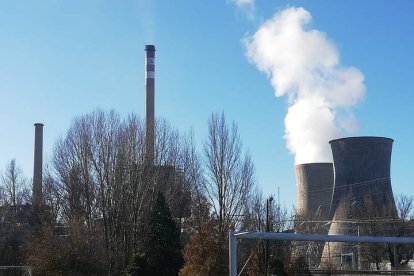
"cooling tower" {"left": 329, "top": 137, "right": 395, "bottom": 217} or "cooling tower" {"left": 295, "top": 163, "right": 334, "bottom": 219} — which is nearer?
"cooling tower" {"left": 329, "top": 137, "right": 395, "bottom": 217}

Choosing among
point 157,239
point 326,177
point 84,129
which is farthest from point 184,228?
point 326,177

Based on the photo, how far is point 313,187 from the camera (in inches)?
1834

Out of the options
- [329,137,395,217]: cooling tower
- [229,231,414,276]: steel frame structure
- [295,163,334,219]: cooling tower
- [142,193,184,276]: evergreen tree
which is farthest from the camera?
[295,163,334,219]: cooling tower

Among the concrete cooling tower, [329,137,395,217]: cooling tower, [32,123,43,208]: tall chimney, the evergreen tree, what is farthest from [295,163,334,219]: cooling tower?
the evergreen tree

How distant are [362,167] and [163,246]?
775 inches

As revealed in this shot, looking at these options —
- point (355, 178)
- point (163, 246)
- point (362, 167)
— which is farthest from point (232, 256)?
point (355, 178)

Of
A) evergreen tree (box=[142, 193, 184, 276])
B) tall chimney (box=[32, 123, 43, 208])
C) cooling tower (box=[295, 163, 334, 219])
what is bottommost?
evergreen tree (box=[142, 193, 184, 276])

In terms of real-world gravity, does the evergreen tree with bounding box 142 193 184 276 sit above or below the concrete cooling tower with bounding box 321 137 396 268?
below

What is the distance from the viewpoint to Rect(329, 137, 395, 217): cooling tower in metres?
38.4

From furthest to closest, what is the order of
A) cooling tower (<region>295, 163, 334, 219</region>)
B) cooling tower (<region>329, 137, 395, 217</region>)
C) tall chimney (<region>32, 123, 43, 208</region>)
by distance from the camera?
tall chimney (<region>32, 123, 43, 208</region>) < cooling tower (<region>295, 163, 334, 219</region>) < cooling tower (<region>329, 137, 395, 217</region>)

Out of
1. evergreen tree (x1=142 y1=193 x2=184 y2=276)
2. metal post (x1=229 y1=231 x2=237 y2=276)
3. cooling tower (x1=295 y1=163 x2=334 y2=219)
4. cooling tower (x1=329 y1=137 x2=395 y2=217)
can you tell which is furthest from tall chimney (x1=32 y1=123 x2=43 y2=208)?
metal post (x1=229 y1=231 x2=237 y2=276)

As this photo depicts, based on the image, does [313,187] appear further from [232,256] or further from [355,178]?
[232,256]

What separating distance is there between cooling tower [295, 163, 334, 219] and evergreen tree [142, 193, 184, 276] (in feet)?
77.2

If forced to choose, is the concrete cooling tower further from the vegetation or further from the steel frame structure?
the steel frame structure
